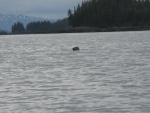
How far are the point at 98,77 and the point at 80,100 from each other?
12996 mm

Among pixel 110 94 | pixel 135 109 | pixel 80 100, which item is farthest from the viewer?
pixel 110 94

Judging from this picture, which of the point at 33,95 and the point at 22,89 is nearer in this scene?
the point at 33,95

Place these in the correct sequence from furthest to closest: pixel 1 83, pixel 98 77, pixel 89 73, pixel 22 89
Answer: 1. pixel 89 73
2. pixel 98 77
3. pixel 1 83
4. pixel 22 89

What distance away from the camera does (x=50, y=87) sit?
37125 mm

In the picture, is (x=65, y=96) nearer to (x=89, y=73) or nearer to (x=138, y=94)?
(x=138, y=94)

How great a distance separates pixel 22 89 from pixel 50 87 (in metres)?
2.01

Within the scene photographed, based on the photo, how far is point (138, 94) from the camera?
32.1m

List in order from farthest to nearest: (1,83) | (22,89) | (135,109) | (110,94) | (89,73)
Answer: (89,73)
(1,83)
(22,89)
(110,94)
(135,109)

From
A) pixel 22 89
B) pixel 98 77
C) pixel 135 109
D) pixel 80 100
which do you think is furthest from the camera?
pixel 98 77

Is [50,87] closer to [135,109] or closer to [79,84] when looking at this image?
[79,84]

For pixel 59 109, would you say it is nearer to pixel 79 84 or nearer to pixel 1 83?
pixel 79 84

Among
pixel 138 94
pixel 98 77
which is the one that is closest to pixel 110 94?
pixel 138 94

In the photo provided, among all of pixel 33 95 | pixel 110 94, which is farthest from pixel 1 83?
pixel 110 94

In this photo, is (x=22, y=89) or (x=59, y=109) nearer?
(x=59, y=109)
